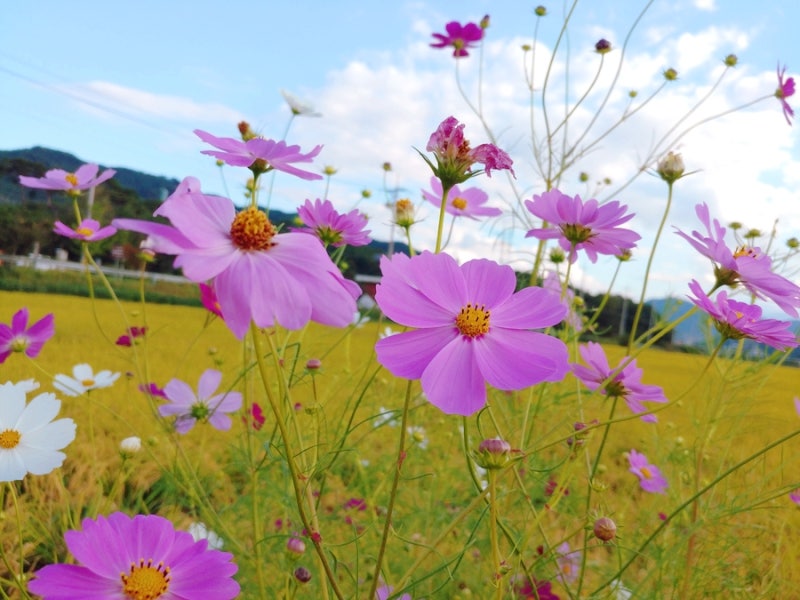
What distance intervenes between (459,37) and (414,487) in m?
1.06

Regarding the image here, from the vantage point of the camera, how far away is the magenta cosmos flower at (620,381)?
2.13ft

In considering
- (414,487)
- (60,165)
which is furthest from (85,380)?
(60,165)

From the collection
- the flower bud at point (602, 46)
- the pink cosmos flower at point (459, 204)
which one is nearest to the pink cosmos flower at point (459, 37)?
the flower bud at point (602, 46)

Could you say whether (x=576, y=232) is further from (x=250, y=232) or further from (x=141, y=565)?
(x=141, y=565)

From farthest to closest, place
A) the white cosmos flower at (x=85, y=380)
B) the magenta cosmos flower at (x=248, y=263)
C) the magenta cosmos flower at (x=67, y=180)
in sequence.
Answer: the white cosmos flower at (x=85, y=380), the magenta cosmos flower at (x=67, y=180), the magenta cosmos flower at (x=248, y=263)

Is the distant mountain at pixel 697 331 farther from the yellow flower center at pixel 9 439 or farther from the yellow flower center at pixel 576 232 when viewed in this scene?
the yellow flower center at pixel 9 439

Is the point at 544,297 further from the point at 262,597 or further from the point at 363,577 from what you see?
the point at 363,577

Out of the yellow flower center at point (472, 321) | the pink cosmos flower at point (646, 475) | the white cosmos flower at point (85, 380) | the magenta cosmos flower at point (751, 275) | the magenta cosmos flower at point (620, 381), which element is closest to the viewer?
the yellow flower center at point (472, 321)

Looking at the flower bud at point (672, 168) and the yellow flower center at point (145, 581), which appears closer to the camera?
the yellow flower center at point (145, 581)

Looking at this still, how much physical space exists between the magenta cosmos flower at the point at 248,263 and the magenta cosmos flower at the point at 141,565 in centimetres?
20

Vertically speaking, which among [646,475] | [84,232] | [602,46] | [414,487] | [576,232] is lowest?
[414,487]

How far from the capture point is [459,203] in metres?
0.96

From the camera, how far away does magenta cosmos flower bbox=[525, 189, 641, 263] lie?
0.58 m

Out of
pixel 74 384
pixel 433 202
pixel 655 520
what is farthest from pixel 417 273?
pixel 655 520
